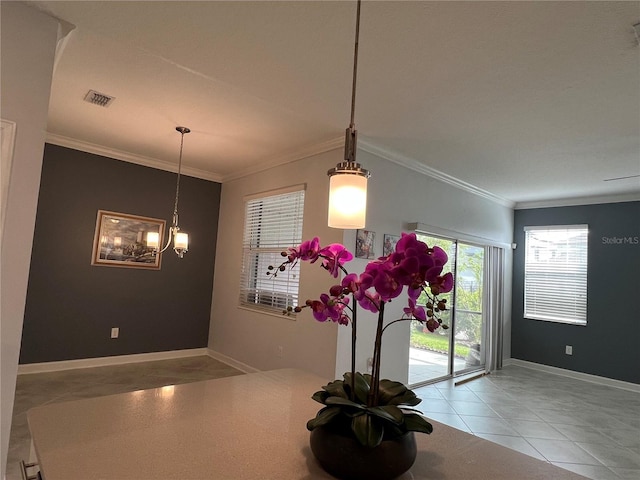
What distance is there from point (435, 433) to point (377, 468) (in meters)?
0.40

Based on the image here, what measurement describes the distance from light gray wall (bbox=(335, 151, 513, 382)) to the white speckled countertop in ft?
7.77

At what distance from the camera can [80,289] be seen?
429 cm

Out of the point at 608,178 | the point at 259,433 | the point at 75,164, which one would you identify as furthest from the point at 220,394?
the point at 608,178

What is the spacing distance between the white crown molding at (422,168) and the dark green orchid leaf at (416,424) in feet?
10.0

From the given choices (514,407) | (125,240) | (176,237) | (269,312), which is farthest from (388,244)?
(125,240)

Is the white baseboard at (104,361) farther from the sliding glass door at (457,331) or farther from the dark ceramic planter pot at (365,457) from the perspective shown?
the dark ceramic planter pot at (365,457)

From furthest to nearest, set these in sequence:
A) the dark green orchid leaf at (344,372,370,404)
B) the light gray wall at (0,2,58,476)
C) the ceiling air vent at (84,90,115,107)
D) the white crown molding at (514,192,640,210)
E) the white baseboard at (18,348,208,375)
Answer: the white crown molding at (514,192,640,210) < the white baseboard at (18,348,208,375) < the ceiling air vent at (84,90,115,107) < the light gray wall at (0,2,58,476) < the dark green orchid leaf at (344,372,370,404)

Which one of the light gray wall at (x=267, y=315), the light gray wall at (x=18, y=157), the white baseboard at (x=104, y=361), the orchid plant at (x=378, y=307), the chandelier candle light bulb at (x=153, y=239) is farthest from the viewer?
the chandelier candle light bulb at (x=153, y=239)

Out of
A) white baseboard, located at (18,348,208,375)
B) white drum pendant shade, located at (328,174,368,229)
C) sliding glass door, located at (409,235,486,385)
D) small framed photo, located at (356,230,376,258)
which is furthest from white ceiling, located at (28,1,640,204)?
white baseboard, located at (18,348,208,375)

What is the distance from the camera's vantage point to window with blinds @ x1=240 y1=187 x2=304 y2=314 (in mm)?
4172

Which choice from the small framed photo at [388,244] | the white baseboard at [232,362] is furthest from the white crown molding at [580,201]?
the white baseboard at [232,362]

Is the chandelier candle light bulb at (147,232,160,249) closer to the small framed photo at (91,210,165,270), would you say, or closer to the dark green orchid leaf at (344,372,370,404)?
the small framed photo at (91,210,165,270)

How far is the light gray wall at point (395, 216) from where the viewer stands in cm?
359
